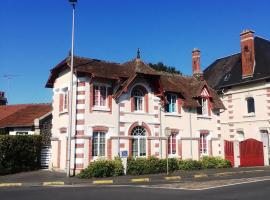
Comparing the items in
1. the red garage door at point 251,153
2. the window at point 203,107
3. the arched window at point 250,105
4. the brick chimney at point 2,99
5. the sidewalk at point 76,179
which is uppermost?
the brick chimney at point 2,99

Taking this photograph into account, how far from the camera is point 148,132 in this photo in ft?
83.6

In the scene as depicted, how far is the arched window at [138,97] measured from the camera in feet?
82.6

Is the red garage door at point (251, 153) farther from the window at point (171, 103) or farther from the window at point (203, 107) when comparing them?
the window at point (171, 103)

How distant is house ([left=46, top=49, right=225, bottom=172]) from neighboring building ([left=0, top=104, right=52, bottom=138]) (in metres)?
1.89

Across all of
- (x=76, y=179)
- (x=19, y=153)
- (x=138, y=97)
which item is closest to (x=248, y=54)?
(x=138, y=97)

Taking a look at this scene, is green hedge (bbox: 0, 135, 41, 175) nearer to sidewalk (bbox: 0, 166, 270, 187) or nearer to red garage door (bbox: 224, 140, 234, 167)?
sidewalk (bbox: 0, 166, 270, 187)

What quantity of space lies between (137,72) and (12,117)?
12230 millimetres

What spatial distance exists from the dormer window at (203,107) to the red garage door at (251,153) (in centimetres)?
386

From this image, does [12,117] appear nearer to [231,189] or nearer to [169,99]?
[169,99]

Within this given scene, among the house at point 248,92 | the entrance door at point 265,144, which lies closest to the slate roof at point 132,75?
the entrance door at point 265,144

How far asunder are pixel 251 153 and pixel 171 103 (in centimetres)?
836

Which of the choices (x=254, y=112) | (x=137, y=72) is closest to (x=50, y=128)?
(x=137, y=72)

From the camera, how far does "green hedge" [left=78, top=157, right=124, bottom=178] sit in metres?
20.8

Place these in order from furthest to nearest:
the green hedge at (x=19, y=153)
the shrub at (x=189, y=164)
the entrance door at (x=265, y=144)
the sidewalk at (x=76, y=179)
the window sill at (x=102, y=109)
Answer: the entrance door at (x=265, y=144)
the shrub at (x=189, y=164)
the window sill at (x=102, y=109)
the green hedge at (x=19, y=153)
the sidewalk at (x=76, y=179)
